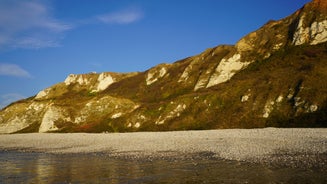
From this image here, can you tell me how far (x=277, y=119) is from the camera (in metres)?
59.7

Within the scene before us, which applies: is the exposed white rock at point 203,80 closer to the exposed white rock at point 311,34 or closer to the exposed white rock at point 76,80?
the exposed white rock at point 311,34

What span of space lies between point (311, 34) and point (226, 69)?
→ 88.5 ft

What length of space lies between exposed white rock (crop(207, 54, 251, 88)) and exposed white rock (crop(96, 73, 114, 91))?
266 feet

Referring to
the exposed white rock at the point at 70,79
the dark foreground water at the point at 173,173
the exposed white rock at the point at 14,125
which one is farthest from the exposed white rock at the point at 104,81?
the dark foreground water at the point at 173,173

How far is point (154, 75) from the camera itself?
5669 inches

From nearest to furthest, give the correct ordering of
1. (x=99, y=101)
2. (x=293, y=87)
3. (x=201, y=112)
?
(x=293, y=87)
(x=201, y=112)
(x=99, y=101)

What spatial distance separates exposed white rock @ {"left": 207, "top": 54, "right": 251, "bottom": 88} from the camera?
322 feet

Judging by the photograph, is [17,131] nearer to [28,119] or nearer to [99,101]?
[28,119]

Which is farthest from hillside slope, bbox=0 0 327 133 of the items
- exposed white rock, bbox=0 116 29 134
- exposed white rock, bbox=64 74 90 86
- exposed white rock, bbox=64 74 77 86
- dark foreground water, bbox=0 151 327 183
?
exposed white rock, bbox=64 74 77 86

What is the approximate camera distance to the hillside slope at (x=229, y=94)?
62562 millimetres

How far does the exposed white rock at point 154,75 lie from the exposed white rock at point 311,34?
64160mm

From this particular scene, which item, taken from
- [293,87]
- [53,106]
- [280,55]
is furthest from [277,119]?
[53,106]

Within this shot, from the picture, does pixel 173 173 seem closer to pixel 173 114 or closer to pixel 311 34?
pixel 173 114

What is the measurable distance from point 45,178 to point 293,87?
2227 inches
